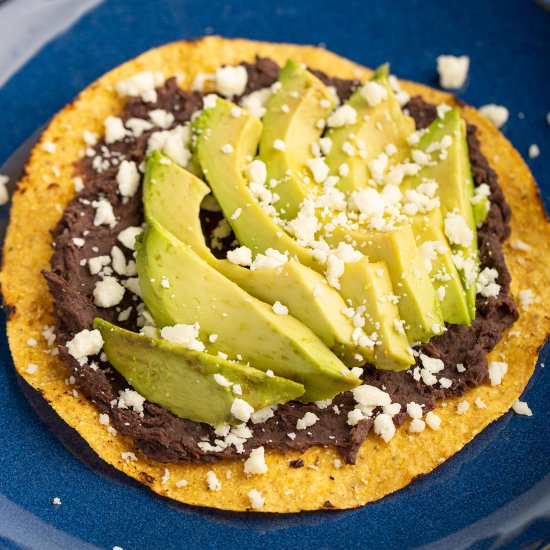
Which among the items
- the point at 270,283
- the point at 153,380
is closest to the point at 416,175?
the point at 270,283

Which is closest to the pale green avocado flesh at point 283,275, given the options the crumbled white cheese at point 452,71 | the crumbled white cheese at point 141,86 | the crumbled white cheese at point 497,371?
the crumbled white cheese at point 497,371

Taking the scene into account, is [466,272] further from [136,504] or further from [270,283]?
[136,504]

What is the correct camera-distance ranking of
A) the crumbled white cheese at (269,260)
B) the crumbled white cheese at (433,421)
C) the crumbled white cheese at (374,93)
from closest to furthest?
the crumbled white cheese at (269,260) < the crumbled white cheese at (433,421) < the crumbled white cheese at (374,93)

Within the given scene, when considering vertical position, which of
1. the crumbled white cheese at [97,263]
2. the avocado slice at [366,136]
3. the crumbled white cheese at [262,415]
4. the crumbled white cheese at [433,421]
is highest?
the avocado slice at [366,136]

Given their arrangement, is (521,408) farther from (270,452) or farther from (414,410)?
(270,452)

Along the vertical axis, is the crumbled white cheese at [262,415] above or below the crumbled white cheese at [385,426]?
below

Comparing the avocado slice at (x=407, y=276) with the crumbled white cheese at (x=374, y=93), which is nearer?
the avocado slice at (x=407, y=276)

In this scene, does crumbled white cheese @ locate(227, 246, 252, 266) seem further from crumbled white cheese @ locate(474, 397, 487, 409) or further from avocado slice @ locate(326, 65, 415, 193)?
crumbled white cheese @ locate(474, 397, 487, 409)

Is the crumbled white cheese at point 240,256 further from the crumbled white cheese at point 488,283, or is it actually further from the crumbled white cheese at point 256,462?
the crumbled white cheese at point 488,283
